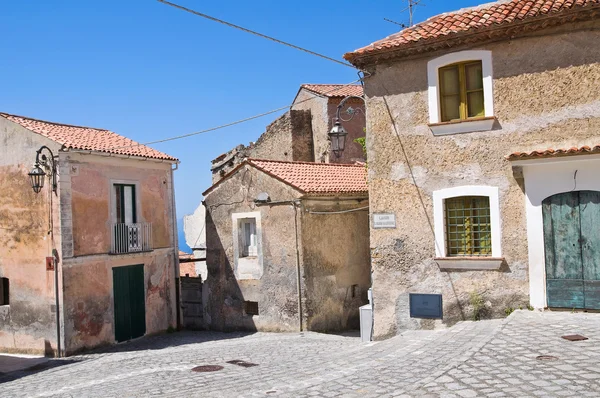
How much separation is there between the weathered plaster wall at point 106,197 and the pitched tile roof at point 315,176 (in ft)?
5.72

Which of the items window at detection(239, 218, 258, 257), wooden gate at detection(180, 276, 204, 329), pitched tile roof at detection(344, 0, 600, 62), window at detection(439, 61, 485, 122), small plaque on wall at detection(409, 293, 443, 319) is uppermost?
pitched tile roof at detection(344, 0, 600, 62)

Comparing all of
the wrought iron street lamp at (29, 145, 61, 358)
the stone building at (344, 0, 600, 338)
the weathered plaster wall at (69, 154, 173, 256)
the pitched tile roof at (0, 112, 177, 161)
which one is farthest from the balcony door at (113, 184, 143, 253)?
the stone building at (344, 0, 600, 338)

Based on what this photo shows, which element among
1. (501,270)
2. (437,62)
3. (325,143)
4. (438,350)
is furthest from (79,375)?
(325,143)

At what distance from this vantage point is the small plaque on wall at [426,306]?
1255 centimetres

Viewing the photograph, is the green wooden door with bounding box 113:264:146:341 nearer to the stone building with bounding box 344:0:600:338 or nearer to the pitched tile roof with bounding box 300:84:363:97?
the stone building with bounding box 344:0:600:338

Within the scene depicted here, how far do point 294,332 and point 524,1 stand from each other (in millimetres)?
10121

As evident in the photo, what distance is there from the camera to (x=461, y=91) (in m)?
12.4

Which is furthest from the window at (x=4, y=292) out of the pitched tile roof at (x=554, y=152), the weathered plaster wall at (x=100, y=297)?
the pitched tile roof at (x=554, y=152)

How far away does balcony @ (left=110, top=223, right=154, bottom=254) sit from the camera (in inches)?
719

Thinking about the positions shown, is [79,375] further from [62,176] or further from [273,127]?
[273,127]

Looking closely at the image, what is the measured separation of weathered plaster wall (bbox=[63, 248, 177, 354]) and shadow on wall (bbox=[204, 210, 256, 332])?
155 centimetres

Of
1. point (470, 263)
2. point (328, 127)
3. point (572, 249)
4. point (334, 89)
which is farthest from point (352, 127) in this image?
point (572, 249)

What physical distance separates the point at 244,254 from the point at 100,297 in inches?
170

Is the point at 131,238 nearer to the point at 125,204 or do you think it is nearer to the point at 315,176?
the point at 125,204
